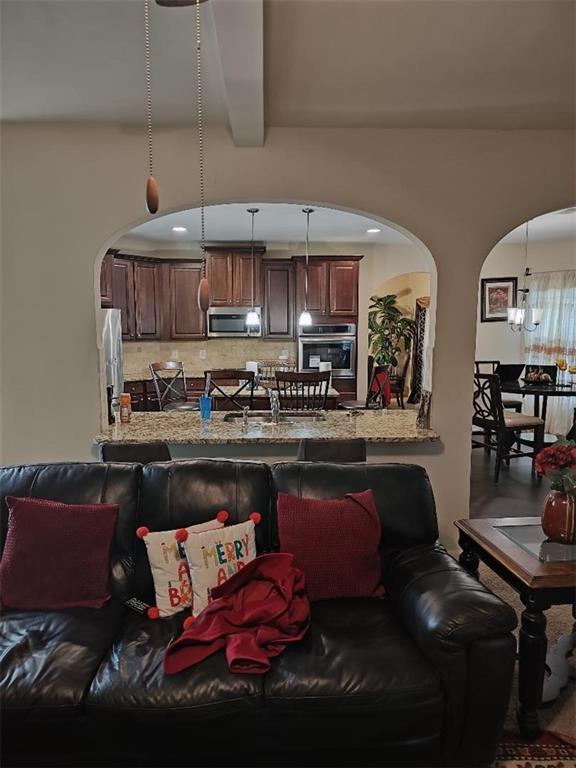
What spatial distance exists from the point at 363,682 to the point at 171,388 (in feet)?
13.1

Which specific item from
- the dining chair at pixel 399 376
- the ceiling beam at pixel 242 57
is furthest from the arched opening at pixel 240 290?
the ceiling beam at pixel 242 57

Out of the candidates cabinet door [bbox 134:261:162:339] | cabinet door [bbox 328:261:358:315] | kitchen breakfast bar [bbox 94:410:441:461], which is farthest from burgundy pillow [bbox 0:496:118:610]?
cabinet door [bbox 328:261:358:315]

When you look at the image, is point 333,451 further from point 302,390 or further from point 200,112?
point 200,112

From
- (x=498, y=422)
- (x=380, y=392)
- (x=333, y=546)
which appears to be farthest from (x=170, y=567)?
(x=498, y=422)

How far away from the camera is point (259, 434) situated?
3236mm

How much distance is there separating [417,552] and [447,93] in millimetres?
2199

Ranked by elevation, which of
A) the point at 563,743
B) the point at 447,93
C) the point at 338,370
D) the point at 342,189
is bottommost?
the point at 563,743

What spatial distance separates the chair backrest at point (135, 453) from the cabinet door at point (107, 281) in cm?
389

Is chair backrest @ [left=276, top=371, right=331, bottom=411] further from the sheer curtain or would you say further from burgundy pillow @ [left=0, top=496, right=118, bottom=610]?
the sheer curtain

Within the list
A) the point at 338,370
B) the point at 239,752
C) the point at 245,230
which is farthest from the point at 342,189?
the point at 338,370

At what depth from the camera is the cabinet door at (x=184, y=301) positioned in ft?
22.9

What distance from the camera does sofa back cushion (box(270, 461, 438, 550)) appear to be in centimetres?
218

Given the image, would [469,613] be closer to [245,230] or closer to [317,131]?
[317,131]

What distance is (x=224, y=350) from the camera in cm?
739
